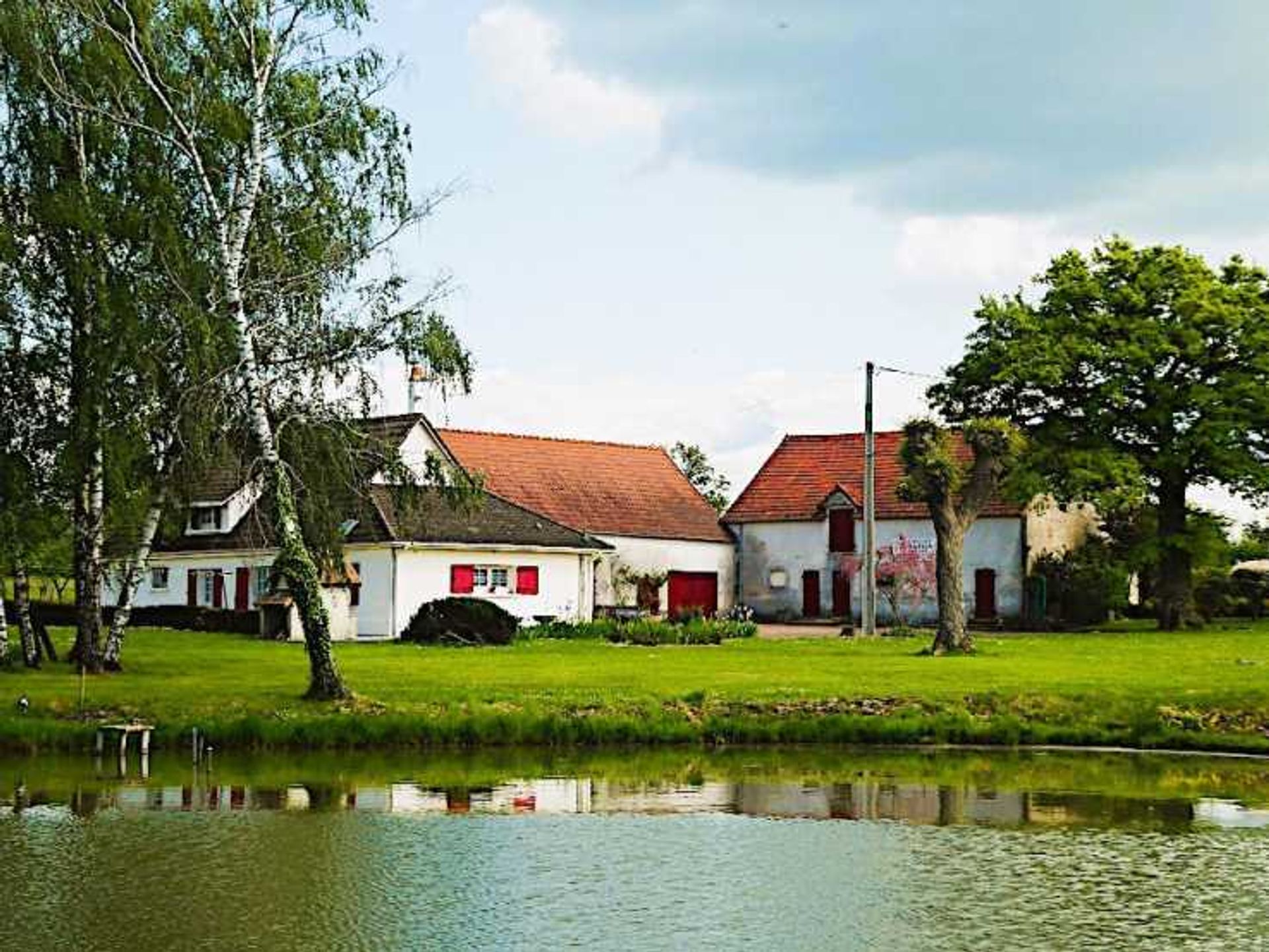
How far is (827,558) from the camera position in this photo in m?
63.5

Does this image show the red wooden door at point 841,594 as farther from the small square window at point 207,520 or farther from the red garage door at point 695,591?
the small square window at point 207,520

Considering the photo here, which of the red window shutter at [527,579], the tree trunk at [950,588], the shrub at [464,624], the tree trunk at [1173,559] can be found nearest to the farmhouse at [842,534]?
the tree trunk at [1173,559]

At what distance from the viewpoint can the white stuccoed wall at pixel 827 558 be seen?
58656 mm

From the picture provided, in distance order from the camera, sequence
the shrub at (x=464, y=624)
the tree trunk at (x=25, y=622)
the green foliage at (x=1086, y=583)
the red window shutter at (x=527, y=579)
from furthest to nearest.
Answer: the green foliage at (x=1086, y=583) → the red window shutter at (x=527, y=579) → the shrub at (x=464, y=624) → the tree trunk at (x=25, y=622)

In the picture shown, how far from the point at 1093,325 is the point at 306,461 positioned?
97.1ft

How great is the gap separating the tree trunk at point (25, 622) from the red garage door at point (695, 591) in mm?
32457

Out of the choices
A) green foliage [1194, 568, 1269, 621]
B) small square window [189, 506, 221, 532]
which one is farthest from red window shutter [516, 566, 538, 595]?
green foliage [1194, 568, 1269, 621]

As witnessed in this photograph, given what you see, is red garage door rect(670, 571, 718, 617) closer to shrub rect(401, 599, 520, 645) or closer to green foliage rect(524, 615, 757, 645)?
green foliage rect(524, 615, 757, 645)

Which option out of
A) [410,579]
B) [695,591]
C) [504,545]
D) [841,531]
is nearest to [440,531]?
[410,579]

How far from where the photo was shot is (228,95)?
94.1ft

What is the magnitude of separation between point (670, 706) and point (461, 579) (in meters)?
23.9

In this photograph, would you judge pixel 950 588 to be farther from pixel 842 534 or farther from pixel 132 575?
pixel 842 534

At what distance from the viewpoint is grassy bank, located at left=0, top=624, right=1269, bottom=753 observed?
25.6 metres

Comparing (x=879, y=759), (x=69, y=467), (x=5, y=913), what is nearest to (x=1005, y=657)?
(x=879, y=759)
